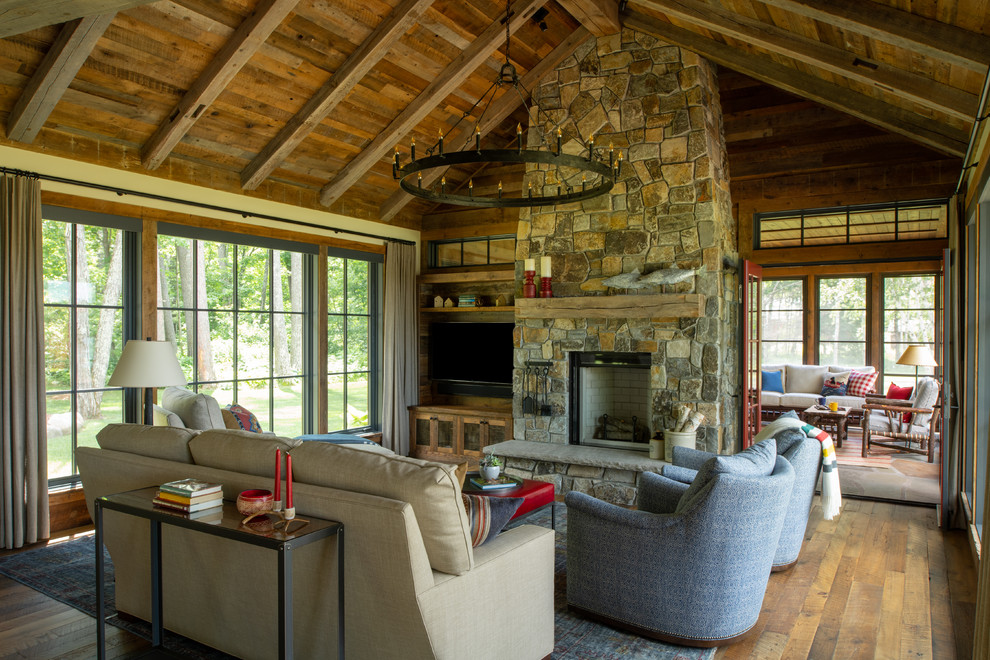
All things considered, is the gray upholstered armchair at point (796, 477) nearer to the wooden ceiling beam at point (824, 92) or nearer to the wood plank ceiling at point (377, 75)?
the wood plank ceiling at point (377, 75)

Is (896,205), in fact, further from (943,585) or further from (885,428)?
(943,585)

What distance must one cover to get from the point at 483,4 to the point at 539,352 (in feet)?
10.1

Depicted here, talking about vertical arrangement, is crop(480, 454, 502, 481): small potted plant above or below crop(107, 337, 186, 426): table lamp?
below

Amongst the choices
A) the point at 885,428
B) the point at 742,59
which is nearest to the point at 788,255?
the point at 885,428

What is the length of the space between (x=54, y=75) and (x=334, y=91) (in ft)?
6.30

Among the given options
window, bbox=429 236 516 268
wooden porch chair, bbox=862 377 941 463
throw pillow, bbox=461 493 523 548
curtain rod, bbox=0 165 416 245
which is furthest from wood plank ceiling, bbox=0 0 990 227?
throw pillow, bbox=461 493 523 548

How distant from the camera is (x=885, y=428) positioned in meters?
8.23

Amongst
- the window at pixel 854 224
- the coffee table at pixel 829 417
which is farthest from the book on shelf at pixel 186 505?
the coffee table at pixel 829 417

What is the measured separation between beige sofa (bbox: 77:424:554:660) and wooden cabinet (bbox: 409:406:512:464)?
4.32m

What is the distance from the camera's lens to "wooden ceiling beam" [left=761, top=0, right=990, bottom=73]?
301cm

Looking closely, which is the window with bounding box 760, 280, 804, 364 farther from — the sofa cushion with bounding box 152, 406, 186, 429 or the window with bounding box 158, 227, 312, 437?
the sofa cushion with bounding box 152, 406, 186, 429

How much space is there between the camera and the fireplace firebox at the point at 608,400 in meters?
6.31

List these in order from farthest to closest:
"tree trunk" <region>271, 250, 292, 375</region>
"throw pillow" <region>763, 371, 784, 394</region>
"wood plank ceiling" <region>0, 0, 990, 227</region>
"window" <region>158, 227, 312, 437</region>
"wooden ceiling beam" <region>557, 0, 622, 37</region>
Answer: "throw pillow" <region>763, 371, 784, 394</region>, "tree trunk" <region>271, 250, 292, 375</region>, "window" <region>158, 227, 312, 437</region>, "wooden ceiling beam" <region>557, 0, 622, 37</region>, "wood plank ceiling" <region>0, 0, 990, 227</region>

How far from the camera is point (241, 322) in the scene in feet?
20.4
